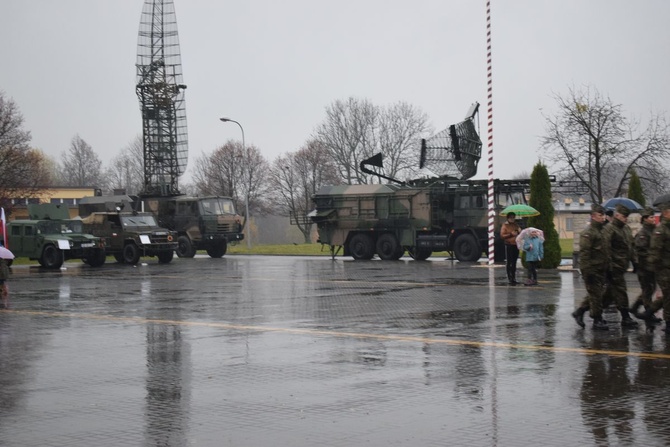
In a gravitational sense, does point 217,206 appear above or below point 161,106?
→ below

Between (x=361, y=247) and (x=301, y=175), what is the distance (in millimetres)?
46028

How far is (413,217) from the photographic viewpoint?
3775 cm

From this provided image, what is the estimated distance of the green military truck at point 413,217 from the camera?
1412 inches

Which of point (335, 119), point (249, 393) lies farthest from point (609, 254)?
point (335, 119)

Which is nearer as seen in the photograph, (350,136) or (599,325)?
(599,325)

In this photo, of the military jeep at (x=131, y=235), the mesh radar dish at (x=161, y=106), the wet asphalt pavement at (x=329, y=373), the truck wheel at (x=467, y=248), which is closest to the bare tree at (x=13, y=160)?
the mesh radar dish at (x=161, y=106)

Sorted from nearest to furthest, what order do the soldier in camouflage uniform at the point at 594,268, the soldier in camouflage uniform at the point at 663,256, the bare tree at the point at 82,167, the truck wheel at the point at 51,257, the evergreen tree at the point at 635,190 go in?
the soldier in camouflage uniform at the point at 663,256 < the soldier in camouflage uniform at the point at 594,268 < the evergreen tree at the point at 635,190 < the truck wheel at the point at 51,257 < the bare tree at the point at 82,167

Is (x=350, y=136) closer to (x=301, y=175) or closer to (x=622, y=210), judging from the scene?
(x=301, y=175)

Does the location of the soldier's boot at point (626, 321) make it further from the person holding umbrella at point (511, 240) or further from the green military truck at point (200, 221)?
the green military truck at point (200, 221)

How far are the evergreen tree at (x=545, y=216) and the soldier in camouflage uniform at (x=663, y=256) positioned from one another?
16390mm

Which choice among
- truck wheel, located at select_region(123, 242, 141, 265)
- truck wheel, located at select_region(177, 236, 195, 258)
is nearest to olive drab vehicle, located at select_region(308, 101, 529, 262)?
truck wheel, located at select_region(123, 242, 141, 265)

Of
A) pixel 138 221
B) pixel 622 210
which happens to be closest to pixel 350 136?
pixel 138 221

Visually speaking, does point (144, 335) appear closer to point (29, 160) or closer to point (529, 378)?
point (529, 378)

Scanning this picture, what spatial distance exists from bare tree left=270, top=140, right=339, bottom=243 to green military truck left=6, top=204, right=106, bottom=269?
4180 centimetres
